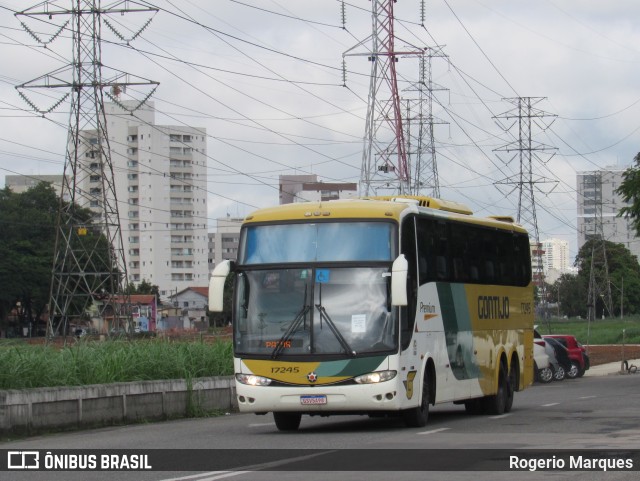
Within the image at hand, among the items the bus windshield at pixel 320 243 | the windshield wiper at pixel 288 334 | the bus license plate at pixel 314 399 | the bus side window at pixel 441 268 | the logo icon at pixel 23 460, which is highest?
the bus windshield at pixel 320 243

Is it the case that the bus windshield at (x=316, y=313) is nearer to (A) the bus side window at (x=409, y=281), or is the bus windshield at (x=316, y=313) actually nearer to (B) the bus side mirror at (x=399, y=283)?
(A) the bus side window at (x=409, y=281)

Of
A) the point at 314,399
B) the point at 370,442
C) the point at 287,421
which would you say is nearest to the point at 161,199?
the point at 287,421

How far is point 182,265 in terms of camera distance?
19100cm

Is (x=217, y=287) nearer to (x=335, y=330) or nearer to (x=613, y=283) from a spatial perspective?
(x=335, y=330)

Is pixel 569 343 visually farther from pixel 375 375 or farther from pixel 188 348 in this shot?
pixel 375 375

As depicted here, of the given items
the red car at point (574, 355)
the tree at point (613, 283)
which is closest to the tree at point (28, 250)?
the red car at point (574, 355)

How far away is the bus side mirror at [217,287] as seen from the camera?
737 inches

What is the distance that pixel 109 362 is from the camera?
2439 cm

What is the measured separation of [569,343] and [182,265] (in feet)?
483

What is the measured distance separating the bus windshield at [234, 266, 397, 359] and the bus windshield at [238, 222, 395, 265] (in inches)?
8.6

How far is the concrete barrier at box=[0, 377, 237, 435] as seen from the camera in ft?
64.7

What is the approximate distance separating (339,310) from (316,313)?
338 millimetres

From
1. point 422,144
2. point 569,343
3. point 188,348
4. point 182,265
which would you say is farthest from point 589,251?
point 188,348

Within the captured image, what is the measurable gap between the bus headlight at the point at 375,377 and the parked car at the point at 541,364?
22.2 meters
